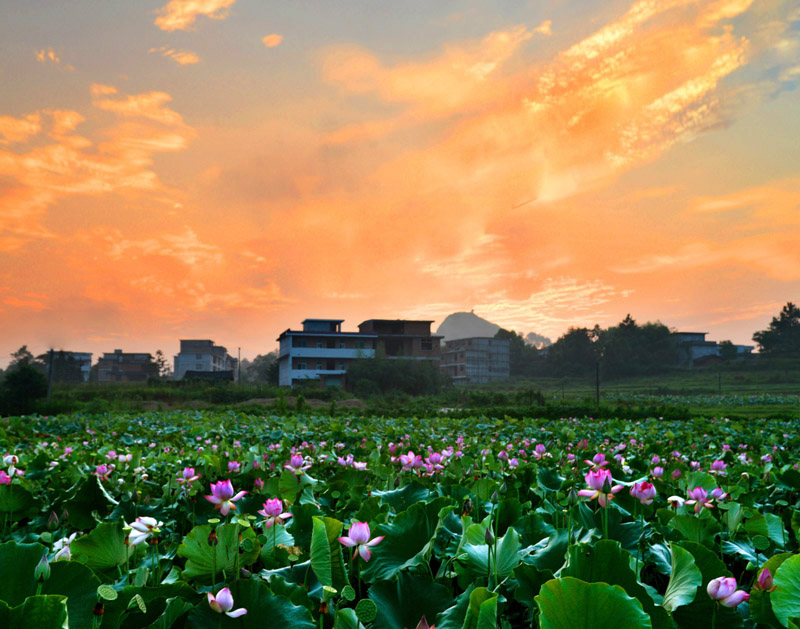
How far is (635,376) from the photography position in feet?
238

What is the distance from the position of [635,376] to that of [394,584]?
78.9m

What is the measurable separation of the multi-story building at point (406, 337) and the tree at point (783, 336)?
46582mm

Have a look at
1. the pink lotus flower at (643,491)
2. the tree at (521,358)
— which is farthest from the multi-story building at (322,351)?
the pink lotus flower at (643,491)

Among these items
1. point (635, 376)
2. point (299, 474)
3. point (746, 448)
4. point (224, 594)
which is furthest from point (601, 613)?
point (635, 376)

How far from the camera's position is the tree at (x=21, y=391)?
2597cm

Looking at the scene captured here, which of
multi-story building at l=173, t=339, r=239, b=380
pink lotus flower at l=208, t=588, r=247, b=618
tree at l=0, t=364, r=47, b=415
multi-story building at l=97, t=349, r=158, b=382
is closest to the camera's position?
pink lotus flower at l=208, t=588, r=247, b=618

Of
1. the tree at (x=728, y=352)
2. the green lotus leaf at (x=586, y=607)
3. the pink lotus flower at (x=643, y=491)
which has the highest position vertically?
the tree at (x=728, y=352)

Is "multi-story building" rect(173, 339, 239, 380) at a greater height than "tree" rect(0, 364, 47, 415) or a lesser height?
greater

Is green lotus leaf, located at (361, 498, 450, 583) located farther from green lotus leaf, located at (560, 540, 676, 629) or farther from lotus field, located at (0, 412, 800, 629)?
green lotus leaf, located at (560, 540, 676, 629)

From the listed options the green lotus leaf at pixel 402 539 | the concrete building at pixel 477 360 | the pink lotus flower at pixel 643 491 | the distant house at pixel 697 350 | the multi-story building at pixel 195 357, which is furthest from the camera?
the multi-story building at pixel 195 357

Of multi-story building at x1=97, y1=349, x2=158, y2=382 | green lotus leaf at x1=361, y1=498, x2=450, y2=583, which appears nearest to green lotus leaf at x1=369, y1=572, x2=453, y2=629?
green lotus leaf at x1=361, y1=498, x2=450, y2=583

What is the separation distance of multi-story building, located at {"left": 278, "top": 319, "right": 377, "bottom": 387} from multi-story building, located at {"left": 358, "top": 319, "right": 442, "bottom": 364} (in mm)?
1685

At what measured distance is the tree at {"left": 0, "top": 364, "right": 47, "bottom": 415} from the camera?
Answer: 2597 cm

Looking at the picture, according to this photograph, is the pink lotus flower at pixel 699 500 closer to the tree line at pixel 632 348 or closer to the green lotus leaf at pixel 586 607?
the green lotus leaf at pixel 586 607
